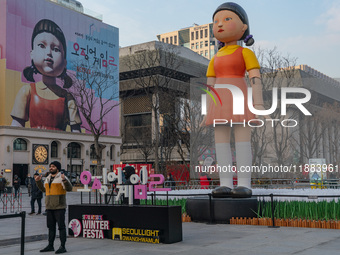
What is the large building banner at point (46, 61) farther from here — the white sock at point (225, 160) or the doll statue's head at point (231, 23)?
the white sock at point (225, 160)

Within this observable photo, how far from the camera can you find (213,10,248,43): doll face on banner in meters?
12.9

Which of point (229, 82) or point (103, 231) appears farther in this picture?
point (229, 82)

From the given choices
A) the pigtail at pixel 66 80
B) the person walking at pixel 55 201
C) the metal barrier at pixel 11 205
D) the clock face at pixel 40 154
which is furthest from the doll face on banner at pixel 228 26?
the pigtail at pixel 66 80

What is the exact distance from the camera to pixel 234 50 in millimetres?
13141

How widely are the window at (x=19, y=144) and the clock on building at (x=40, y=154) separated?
3.93 ft

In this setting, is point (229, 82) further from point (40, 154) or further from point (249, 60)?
point (40, 154)

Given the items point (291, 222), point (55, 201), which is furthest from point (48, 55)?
point (55, 201)

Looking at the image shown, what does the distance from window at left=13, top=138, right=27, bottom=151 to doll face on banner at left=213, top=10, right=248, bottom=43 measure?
4359 cm

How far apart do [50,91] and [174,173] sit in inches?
966

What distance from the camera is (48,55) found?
54.6 metres

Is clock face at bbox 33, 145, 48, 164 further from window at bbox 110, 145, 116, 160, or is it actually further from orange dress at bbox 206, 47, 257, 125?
orange dress at bbox 206, 47, 257, 125

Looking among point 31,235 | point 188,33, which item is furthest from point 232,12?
point 188,33

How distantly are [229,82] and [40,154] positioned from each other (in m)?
45.2

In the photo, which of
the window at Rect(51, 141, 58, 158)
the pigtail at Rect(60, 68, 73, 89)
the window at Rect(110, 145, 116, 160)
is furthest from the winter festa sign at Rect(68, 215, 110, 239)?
the window at Rect(110, 145, 116, 160)
